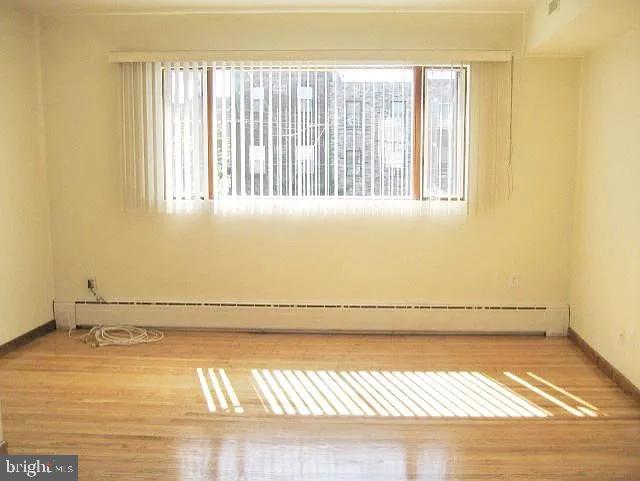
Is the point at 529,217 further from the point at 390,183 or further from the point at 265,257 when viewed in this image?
the point at 265,257

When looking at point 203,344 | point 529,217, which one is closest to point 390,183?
point 529,217

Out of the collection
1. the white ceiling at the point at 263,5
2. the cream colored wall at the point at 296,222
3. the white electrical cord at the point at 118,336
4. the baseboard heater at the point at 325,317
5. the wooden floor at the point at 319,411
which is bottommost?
the wooden floor at the point at 319,411

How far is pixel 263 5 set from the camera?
4.79m

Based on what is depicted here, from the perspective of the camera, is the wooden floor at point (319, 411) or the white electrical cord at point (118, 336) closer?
Result: the wooden floor at point (319, 411)

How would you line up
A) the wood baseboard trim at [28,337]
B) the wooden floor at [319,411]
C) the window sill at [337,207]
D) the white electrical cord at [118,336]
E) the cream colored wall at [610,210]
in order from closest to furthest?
the wooden floor at [319,411] < the cream colored wall at [610,210] < the wood baseboard trim at [28,337] < the white electrical cord at [118,336] < the window sill at [337,207]

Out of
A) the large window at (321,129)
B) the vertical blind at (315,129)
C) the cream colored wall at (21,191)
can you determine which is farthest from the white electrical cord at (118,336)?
the vertical blind at (315,129)

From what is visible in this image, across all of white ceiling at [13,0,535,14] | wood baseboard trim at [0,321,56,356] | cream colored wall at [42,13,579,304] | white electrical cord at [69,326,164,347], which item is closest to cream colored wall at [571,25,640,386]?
cream colored wall at [42,13,579,304]

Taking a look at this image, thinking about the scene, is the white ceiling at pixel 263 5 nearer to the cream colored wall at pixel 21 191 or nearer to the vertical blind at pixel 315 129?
the cream colored wall at pixel 21 191

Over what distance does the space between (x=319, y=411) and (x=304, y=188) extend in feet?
6.67

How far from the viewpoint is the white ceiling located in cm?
466

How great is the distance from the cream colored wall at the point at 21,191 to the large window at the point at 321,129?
1.05 metres

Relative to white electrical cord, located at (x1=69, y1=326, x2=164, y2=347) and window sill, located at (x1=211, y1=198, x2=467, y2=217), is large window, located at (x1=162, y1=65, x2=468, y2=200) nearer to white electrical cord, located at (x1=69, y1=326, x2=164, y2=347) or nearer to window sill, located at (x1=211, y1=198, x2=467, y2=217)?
window sill, located at (x1=211, y1=198, x2=467, y2=217)

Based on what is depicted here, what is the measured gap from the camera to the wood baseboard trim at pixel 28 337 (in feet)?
15.0

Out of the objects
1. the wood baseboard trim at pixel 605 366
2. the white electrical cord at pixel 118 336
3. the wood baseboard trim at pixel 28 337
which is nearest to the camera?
the wood baseboard trim at pixel 605 366
